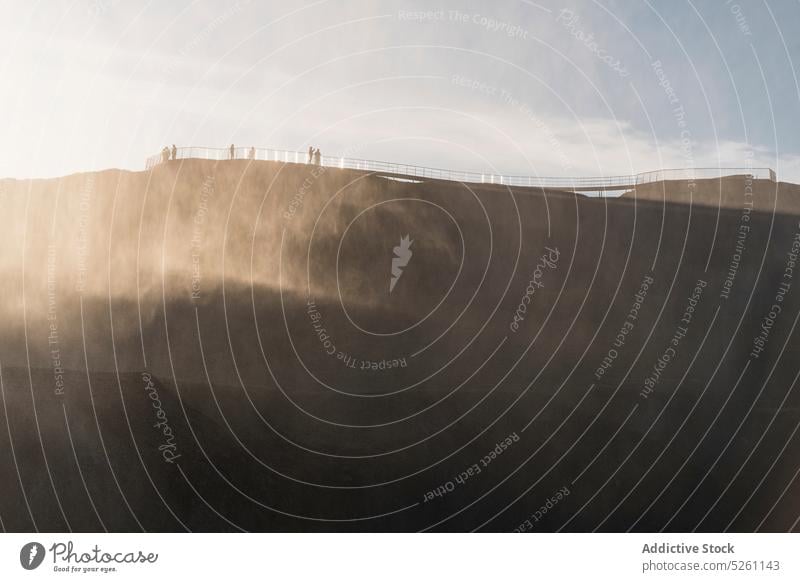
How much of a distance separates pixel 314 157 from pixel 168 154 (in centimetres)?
219

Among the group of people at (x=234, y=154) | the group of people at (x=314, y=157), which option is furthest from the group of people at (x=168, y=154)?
the group of people at (x=314, y=157)

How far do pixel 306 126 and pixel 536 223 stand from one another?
487 centimetres

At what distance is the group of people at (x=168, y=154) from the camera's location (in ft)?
33.4

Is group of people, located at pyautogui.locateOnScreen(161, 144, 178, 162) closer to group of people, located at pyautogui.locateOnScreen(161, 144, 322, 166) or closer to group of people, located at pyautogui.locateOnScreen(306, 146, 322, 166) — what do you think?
group of people, located at pyautogui.locateOnScreen(161, 144, 322, 166)

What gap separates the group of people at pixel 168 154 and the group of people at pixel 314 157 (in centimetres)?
194

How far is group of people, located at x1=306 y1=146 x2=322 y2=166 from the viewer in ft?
34.3

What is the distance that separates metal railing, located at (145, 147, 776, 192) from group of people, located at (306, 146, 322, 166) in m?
0.03

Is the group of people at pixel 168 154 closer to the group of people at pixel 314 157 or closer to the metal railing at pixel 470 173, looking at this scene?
the metal railing at pixel 470 173

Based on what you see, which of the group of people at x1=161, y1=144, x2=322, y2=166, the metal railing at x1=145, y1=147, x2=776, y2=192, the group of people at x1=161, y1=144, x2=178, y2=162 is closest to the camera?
the group of people at x1=161, y1=144, x2=178, y2=162

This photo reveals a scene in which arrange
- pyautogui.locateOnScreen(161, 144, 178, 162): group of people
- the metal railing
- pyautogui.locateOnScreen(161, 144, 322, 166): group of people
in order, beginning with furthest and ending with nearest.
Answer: the metal railing
pyautogui.locateOnScreen(161, 144, 322, 166): group of people
pyautogui.locateOnScreen(161, 144, 178, 162): group of people

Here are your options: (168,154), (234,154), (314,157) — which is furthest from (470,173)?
(168,154)

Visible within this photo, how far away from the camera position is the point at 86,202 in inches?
433

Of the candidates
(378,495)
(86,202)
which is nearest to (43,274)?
(86,202)

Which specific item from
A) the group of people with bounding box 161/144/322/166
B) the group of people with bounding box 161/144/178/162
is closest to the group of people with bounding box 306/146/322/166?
the group of people with bounding box 161/144/322/166
